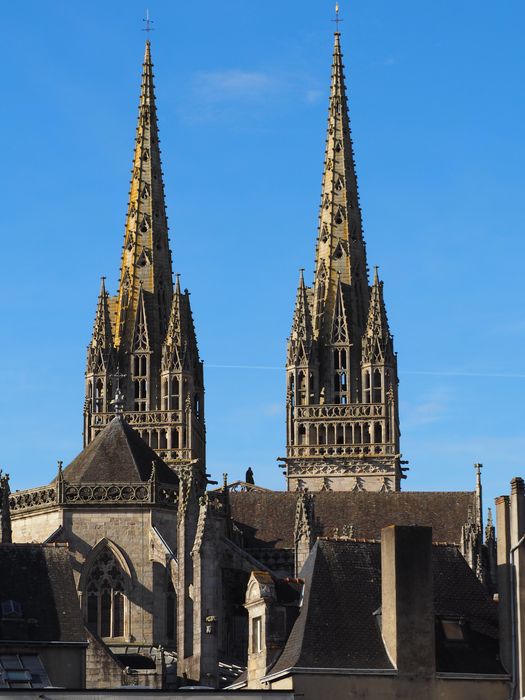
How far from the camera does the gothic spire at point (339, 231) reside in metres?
101

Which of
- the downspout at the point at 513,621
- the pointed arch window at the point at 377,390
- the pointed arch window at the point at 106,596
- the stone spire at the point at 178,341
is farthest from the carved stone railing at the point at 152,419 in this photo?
the downspout at the point at 513,621

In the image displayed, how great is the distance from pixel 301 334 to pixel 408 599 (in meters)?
60.5

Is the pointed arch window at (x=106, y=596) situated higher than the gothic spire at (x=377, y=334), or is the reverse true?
the gothic spire at (x=377, y=334)

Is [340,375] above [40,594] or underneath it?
above

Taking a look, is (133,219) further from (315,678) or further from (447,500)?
(315,678)

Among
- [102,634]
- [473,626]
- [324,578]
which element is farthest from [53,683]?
[102,634]

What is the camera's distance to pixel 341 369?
99500 millimetres

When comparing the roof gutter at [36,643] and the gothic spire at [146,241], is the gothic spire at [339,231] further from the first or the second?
the roof gutter at [36,643]

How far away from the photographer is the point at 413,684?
38438 mm

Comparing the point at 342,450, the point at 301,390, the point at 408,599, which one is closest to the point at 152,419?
the point at 301,390

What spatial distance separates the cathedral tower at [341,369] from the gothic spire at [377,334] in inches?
1.8

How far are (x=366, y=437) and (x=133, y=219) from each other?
610 inches

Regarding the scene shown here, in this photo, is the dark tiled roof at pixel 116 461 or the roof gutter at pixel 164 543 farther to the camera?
the dark tiled roof at pixel 116 461

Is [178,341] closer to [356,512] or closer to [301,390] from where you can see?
[301,390]
